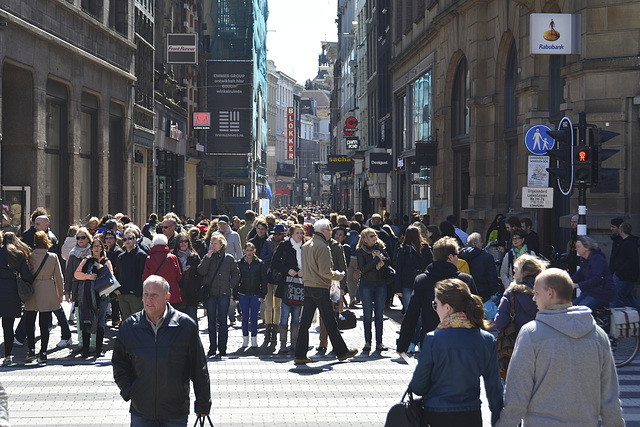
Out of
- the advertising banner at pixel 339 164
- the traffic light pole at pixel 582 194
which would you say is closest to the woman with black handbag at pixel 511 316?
the traffic light pole at pixel 582 194

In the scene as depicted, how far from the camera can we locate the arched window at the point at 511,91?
77.4 feet

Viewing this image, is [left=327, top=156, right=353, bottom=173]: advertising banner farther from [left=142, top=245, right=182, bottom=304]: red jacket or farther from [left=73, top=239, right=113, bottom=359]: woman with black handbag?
[left=142, top=245, right=182, bottom=304]: red jacket

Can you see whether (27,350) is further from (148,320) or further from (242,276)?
(148,320)

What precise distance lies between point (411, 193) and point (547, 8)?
19.6 meters

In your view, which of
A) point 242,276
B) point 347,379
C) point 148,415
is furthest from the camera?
point 242,276

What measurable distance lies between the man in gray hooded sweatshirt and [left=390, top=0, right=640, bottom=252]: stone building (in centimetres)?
899

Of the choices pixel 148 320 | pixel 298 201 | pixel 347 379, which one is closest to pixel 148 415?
pixel 148 320

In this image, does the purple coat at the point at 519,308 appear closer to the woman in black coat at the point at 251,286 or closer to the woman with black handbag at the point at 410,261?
the woman with black handbag at the point at 410,261

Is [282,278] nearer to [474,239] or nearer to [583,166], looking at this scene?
[474,239]

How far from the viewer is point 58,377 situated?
11.4m

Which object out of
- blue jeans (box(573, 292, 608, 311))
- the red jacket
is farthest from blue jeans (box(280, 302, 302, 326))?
blue jeans (box(573, 292, 608, 311))

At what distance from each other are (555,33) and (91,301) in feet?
31.9

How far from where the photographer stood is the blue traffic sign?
15.4m

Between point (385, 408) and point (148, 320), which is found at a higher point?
point (148, 320)
